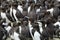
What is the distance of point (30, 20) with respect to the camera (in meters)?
4.16

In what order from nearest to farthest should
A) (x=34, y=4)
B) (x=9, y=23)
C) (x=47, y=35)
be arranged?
(x=47, y=35) < (x=9, y=23) < (x=34, y=4)

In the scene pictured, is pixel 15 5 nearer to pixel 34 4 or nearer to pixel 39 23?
pixel 34 4

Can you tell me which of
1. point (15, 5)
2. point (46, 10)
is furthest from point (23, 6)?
point (46, 10)

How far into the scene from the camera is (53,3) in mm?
4547

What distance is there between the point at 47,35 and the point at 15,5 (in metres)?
1.02

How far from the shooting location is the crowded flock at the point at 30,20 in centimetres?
395

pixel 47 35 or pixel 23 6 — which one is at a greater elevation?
pixel 23 6

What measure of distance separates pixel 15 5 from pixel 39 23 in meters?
0.79

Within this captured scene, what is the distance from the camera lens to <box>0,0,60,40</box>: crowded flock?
3.95m

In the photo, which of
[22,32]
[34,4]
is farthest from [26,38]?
[34,4]

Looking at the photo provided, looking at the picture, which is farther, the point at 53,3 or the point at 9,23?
the point at 53,3

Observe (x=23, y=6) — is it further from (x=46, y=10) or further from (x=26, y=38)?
(x=26, y=38)

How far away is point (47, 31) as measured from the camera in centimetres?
392

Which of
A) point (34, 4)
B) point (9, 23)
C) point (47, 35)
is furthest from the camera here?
point (34, 4)
